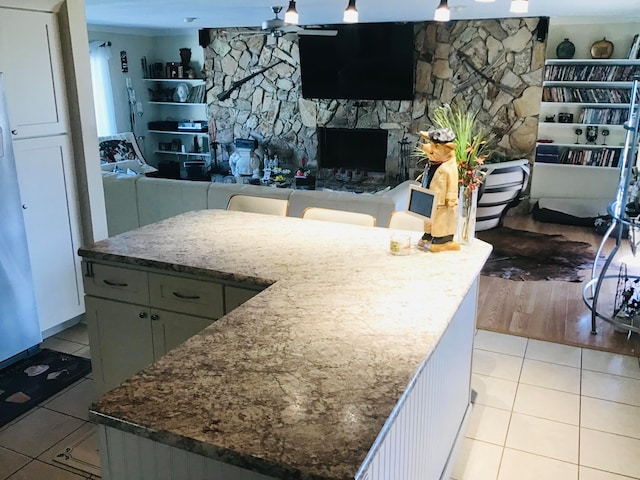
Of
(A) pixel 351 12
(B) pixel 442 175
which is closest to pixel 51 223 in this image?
(A) pixel 351 12

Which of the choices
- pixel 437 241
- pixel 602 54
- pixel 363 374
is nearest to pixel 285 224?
pixel 437 241

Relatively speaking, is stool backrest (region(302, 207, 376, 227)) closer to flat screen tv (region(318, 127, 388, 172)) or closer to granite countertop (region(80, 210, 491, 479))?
granite countertop (region(80, 210, 491, 479))

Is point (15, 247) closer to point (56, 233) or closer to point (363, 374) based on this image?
point (56, 233)

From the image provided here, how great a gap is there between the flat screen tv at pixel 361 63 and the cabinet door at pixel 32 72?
442 centimetres

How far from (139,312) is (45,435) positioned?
82cm

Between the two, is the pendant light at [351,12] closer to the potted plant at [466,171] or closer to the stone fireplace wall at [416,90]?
the potted plant at [466,171]

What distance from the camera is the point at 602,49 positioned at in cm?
650

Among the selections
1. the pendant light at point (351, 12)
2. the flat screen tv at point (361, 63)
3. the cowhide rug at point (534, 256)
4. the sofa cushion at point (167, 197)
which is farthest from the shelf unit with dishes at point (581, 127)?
the pendant light at point (351, 12)

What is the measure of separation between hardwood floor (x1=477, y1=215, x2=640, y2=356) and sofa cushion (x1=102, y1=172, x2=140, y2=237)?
3.05 metres

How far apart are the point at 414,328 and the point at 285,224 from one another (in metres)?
1.39

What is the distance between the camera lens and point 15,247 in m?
3.32

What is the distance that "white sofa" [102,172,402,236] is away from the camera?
13.3 feet

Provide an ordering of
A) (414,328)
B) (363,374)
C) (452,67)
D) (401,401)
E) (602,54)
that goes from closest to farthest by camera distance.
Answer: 1. (401,401)
2. (363,374)
3. (414,328)
4. (602,54)
5. (452,67)

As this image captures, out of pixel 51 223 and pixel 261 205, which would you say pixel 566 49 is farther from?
pixel 51 223
